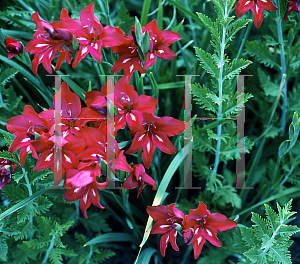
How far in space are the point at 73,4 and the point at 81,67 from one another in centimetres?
26

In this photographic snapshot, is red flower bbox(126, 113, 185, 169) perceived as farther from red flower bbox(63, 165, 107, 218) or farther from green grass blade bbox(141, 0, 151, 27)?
green grass blade bbox(141, 0, 151, 27)

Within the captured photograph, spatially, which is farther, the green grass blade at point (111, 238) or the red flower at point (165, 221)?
the green grass blade at point (111, 238)

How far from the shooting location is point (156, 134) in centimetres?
73

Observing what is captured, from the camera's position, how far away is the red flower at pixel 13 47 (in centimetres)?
80

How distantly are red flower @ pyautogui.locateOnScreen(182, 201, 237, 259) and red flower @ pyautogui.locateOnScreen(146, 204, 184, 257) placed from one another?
0.03 meters

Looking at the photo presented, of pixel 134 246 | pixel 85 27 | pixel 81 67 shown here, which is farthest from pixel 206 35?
pixel 134 246

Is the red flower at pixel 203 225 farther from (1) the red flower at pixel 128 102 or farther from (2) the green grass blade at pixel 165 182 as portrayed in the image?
(1) the red flower at pixel 128 102

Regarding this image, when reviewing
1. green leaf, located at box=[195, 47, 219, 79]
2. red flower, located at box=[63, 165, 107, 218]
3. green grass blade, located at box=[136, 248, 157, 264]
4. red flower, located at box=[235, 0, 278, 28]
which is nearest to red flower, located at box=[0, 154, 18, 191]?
red flower, located at box=[63, 165, 107, 218]

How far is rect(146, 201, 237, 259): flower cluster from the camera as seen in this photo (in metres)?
0.72

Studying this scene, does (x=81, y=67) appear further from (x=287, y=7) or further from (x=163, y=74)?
(x=287, y=7)

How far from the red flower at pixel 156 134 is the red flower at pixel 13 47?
0.42 m

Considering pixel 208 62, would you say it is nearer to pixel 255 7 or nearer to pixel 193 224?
pixel 255 7

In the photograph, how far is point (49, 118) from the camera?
2.35ft

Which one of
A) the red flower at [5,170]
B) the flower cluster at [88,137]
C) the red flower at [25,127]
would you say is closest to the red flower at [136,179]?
the flower cluster at [88,137]
